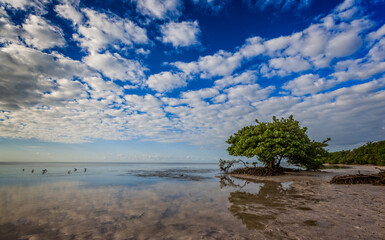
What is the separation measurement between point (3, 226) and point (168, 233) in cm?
656

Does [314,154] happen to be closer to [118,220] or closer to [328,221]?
[328,221]

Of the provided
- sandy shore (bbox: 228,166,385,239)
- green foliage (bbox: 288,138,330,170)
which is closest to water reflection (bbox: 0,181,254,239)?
sandy shore (bbox: 228,166,385,239)

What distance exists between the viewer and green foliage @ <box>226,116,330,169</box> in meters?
23.4

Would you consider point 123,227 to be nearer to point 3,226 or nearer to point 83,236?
point 83,236

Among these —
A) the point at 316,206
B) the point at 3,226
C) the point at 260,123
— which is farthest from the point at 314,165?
the point at 3,226

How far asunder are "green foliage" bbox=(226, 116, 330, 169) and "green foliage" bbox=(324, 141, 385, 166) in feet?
89.8

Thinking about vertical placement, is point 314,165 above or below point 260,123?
below

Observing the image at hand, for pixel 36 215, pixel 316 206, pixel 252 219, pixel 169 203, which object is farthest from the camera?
pixel 169 203

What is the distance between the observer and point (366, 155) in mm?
55156

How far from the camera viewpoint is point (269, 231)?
6.00m

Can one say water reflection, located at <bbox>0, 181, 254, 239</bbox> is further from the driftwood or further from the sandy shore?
the driftwood

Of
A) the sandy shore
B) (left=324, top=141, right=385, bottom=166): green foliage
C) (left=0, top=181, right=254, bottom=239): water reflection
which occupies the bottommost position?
(left=0, top=181, right=254, bottom=239): water reflection

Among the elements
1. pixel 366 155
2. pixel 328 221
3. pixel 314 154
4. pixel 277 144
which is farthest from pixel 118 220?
pixel 366 155

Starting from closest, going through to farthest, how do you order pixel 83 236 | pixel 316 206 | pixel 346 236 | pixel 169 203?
1. pixel 346 236
2. pixel 83 236
3. pixel 316 206
4. pixel 169 203
